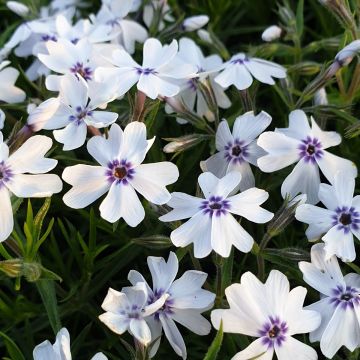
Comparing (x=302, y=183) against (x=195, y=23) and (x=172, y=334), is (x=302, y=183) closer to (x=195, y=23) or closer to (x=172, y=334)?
(x=172, y=334)

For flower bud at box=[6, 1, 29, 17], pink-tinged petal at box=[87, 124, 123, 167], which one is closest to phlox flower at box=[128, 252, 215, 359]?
pink-tinged petal at box=[87, 124, 123, 167]

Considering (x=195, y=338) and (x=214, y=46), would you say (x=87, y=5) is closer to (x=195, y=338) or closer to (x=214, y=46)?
(x=214, y=46)

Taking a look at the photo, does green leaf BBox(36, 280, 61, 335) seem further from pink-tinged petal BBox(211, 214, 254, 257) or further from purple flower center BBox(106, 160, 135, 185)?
pink-tinged petal BBox(211, 214, 254, 257)

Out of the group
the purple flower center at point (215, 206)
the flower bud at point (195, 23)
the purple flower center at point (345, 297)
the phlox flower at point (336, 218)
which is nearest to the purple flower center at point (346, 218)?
the phlox flower at point (336, 218)

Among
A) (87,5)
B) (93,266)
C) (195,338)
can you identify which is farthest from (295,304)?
(87,5)

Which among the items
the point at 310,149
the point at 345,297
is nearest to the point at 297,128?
the point at 310,149

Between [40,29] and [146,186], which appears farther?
[40,29]
